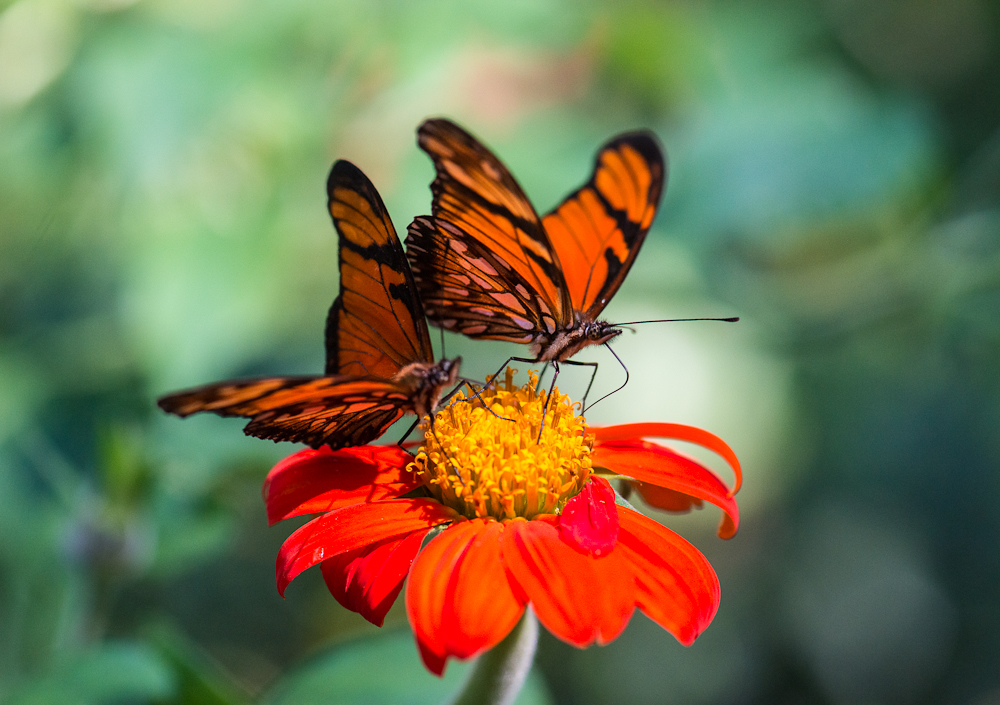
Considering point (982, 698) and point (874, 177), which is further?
point (874, 177)

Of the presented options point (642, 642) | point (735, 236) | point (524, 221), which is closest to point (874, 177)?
point (735, 236)

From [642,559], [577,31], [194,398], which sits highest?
[577,31]

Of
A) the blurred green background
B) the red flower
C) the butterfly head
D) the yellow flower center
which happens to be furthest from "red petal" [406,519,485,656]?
the blurred green background

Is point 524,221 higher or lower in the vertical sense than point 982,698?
higher

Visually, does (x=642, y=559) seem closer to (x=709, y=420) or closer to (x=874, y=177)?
(x=709, y=420)

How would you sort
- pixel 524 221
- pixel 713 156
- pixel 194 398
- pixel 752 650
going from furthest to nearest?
pixel 713 156 < pixel 752 650 < pixel 524 221 < pixel 194 398

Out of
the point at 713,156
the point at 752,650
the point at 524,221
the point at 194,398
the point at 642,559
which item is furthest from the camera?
the point at 713,156

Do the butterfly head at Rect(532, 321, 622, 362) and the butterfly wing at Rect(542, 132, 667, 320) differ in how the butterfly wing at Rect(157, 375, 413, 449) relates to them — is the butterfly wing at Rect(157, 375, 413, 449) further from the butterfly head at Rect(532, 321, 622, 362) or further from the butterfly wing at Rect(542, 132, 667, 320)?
the butterfly wing at Rect(542, 132, 667, 320)
